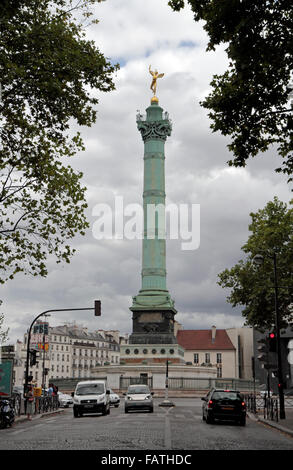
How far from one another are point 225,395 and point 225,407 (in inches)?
22.5

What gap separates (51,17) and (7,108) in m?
3.24

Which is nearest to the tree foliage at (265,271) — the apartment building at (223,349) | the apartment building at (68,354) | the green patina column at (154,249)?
the green patina column at (154,249)

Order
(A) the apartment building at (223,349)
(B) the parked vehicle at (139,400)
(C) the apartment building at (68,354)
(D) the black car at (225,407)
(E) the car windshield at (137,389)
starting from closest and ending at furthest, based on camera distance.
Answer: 1. (D) the black car at (225,407)
2. (B) the parked vehicle at (139,400)
3. (E) the car windshield at (137,389)
4. (A) the apartment building at (223,349)
5. (C) the apartment building at (68,354)

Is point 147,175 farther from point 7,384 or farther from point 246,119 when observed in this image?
point 246,119

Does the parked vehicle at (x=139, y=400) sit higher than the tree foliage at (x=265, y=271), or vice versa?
the tree foliage at (x=265, y=271)

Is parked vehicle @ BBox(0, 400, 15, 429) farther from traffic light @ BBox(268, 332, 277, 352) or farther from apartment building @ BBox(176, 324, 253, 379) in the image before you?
apartment building @ BBox(176, 324, 253, 379)

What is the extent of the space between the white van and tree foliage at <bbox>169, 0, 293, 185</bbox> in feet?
49.2

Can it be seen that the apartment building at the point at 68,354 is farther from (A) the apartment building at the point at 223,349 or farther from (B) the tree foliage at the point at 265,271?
(B) the tree foliage at the point at 265,271

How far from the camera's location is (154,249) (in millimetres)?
70688

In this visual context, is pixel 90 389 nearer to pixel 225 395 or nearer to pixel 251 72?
pixel 225 395

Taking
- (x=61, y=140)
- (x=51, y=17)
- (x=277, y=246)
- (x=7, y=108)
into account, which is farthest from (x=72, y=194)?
(x=277, y=246)

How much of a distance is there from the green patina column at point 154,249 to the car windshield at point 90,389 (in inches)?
1553

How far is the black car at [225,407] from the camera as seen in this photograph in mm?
21344
